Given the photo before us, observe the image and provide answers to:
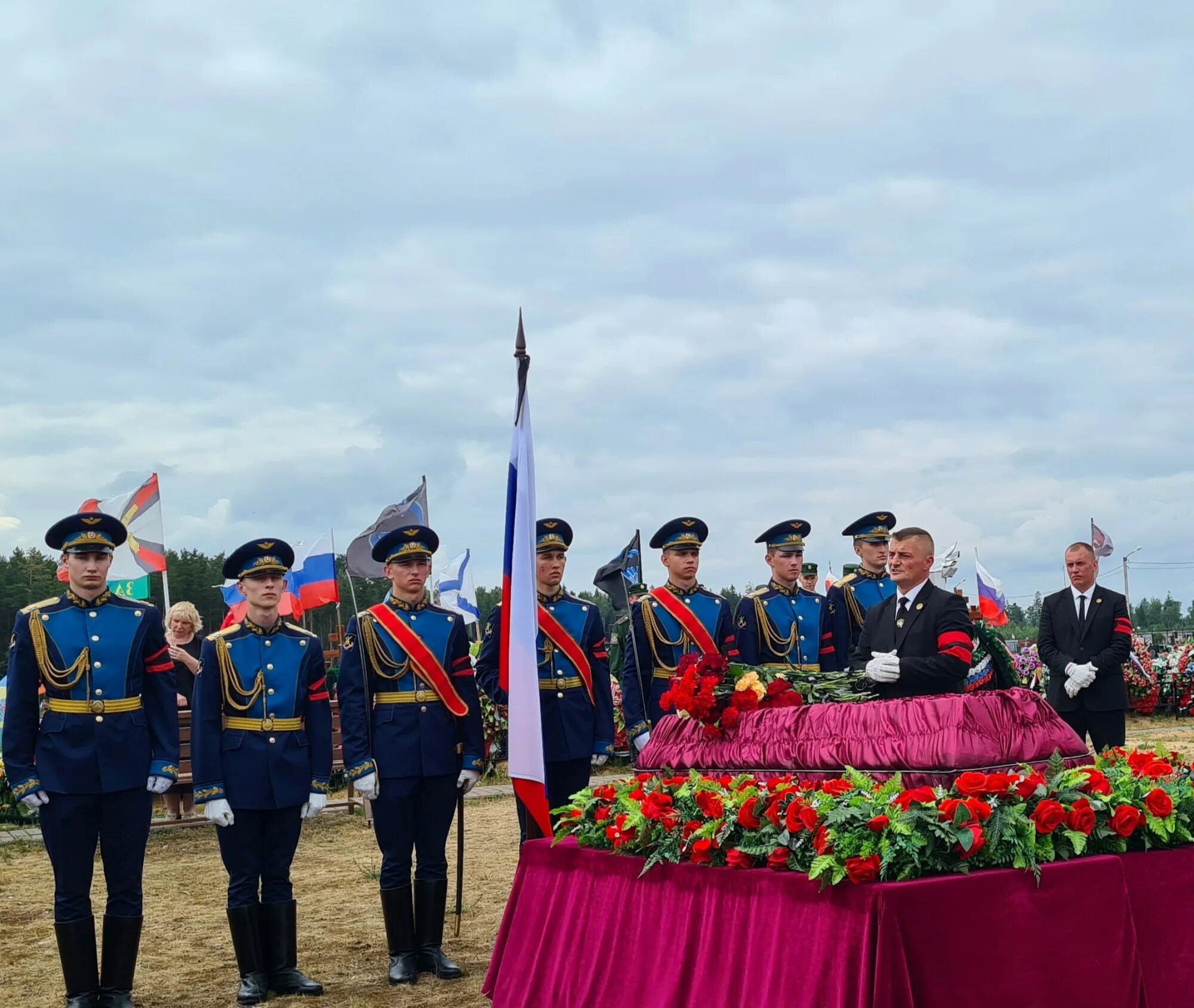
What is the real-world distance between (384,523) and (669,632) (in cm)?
823

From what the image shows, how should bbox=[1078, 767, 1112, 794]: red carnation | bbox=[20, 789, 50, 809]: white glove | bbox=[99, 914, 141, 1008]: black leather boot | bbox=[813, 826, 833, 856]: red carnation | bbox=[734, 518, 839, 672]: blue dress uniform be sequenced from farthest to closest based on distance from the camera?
bbox=[734, 518, 839, 672]: blue dress uniform, bbox=[99, 914, 141, 1008]: black leather boot, bbox=[20, 789, 50, 809]: white glove, bbox=[1078, 767, 1112, 794]: red carnation, bbox=[813, 826, 833, 856]: red carnation

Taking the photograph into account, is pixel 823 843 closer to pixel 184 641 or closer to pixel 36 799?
pixel 36 799

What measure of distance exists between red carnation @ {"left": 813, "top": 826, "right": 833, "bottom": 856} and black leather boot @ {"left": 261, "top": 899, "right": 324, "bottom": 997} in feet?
10.8

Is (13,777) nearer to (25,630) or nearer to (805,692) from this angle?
(25,630)

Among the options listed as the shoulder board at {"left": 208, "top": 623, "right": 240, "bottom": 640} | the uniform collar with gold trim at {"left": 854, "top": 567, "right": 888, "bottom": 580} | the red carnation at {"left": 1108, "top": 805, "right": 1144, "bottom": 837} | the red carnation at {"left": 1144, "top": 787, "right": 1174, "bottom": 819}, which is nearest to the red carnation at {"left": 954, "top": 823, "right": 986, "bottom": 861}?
the red carnation at {"left": 1108, "top": 805, "right": 1144, "bottom": 837}

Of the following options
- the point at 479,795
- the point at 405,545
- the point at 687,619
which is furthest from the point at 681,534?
the point at 479,795

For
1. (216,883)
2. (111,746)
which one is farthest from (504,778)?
(111,746)

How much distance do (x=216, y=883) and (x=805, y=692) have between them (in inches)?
241

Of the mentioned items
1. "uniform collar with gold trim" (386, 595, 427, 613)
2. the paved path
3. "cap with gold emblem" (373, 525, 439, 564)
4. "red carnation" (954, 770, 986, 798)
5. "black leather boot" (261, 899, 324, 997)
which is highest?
"cap with gold emblem" (373, 525, 439, 564)

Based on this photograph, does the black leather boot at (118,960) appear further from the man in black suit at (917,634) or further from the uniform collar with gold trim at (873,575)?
the uniform collar with gold trim at (873,575)

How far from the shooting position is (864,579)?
1001cm

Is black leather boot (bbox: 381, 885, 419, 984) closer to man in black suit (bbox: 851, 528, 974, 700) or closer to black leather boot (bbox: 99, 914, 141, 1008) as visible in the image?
black leather boot (bbox: 99, 914, 141, 1008)

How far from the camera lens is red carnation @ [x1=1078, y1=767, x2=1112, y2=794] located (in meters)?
4.88

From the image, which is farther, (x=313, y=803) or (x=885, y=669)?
(x=313, y=803)
